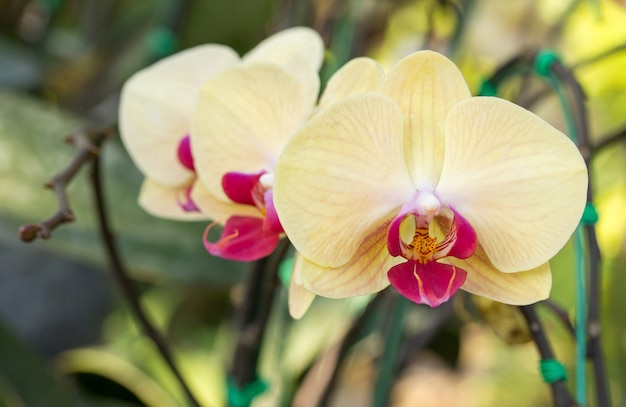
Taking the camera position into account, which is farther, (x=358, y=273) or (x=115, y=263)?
(x=115, y=263)

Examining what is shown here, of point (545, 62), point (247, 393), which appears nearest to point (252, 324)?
point (247, 393)

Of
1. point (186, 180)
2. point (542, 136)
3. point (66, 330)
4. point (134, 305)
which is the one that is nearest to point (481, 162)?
point (542, 136)

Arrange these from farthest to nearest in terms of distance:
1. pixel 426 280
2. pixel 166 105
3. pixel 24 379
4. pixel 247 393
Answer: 1. pixel 24 379
2. pixel 247 393
3. pixel 166 105
4. pixel 426 280

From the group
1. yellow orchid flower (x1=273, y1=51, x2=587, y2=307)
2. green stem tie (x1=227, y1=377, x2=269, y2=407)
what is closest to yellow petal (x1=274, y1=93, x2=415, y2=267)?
yellow orchid flower (x1=273, y1=51, x2=587, y2=307)

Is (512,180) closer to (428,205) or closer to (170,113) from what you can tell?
(428,205)

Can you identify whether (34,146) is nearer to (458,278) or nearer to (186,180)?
(186,180)

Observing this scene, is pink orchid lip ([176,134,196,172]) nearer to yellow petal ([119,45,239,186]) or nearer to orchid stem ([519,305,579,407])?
yellow petal ([119,45,239,186])

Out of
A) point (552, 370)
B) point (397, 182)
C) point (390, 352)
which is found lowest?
point (390, 352)
